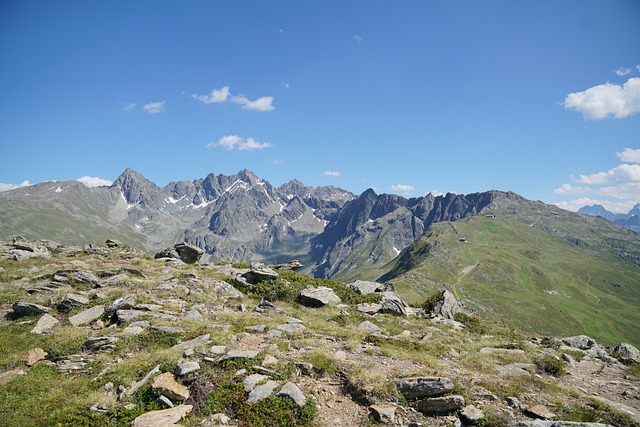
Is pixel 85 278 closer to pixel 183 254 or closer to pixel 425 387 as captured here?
pixel 183 254

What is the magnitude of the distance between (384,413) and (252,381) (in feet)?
20.0

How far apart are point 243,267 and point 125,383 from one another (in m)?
29.2

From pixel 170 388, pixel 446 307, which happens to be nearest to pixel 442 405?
pixel 170 388

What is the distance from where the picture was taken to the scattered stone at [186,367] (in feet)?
Result: 50.2

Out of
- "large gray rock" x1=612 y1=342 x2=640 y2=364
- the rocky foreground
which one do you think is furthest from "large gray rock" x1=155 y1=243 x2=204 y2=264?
"large gray rock" x1=612 y1=342 x2=640 y2=364

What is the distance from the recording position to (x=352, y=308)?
→ 33.2 metres

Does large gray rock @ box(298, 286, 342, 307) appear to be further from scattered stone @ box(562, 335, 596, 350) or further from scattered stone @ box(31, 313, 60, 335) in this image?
scattered stone @ box(562, 335, 596, 350)

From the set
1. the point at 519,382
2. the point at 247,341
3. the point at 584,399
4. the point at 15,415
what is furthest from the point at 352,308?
the point at 15,415

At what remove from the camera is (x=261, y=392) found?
14156mm

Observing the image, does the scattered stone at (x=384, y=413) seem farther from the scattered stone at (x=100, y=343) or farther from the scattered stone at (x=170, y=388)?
the scattered stone at (x=100, y=343)

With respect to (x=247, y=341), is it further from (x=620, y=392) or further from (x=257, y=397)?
(x=620, y=392)

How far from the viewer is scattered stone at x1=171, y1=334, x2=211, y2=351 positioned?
18031 millimetres

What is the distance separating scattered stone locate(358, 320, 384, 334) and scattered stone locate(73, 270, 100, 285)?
2522 centimetres

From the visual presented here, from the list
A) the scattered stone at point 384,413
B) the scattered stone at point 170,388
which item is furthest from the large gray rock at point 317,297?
the scattered stone at point 384,413
